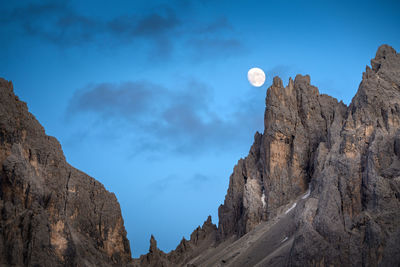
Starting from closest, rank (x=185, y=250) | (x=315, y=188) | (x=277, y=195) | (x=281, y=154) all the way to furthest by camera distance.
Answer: (x=315, y=188)
(x=277, y=195)
(x=281, y=154)
(x=185, y=250)

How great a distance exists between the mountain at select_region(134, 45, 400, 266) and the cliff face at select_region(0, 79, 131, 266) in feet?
58.7

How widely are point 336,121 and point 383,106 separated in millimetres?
11186

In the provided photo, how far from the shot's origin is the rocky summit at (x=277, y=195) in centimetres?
7094

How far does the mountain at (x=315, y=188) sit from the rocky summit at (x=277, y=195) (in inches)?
7.9

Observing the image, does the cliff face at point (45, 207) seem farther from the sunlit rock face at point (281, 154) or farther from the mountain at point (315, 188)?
the sunlit rock face at point (281, 154)

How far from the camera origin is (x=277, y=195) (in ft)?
337

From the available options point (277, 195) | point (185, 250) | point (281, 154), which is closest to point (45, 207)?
point (277, 195)

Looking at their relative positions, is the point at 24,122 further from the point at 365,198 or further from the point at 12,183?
the point at 365,198

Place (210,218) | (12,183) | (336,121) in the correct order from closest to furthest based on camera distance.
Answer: (12,183)
(336,121)
(210,218)

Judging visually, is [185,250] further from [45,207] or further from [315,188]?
[315,188]

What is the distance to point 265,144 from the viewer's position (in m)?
110

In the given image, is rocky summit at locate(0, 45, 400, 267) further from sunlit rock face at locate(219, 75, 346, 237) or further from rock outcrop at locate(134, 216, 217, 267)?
rock outcrop at locate(134, 216, 217, 267)

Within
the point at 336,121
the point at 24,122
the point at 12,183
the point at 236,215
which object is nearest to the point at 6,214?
the point at 12,183

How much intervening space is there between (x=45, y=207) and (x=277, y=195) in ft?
149
